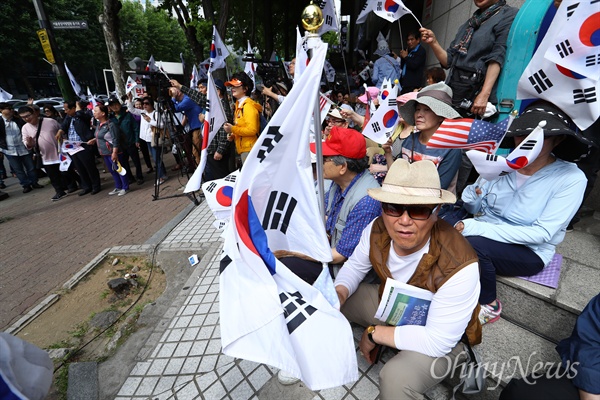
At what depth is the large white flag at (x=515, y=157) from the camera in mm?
1666

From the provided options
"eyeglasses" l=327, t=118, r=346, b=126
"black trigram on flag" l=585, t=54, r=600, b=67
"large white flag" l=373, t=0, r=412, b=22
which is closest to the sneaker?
"black trigram on flag" l=585, t=54, r=600, b=67

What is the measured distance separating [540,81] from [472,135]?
62 centimetres

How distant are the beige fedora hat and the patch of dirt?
115 inches

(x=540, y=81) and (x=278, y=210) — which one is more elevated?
(x=540, y=81)

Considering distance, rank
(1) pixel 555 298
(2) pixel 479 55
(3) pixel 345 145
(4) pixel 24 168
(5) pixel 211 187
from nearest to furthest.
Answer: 1. (1) pixel 555 298
2. (3) pixel 345 145
3. (5) pixel 211 187
4. (2) pixel 479 55
5. (4) pixel 24 168

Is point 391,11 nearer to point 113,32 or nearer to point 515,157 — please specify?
point 515,157

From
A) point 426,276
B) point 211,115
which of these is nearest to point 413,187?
point 426,276

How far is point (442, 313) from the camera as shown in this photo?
61.4 inches

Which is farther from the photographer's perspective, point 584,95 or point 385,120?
point 385,120

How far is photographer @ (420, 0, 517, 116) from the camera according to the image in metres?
2.83

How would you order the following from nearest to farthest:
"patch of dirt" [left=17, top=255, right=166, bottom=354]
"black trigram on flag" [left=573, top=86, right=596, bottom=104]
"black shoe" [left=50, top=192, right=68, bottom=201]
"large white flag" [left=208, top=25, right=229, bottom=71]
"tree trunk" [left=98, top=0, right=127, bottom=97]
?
"black trigram on flag" [left=573, top=86, right=596, bottom=104] → "patch of dirt" [left=17, top=255, right=166, bottom=354] → "large white flag" [left=208, top=25, right=229, bottom=71] → "black shoe" [left=50, top=192, right=68, bottom=201] → "tree trunk" [left=98, top=0, right=127, bottom=97]

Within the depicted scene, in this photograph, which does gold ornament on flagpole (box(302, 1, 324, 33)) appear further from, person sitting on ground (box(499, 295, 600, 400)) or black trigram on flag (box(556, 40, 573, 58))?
person sitting on ground (box(499, 295, 600, 400))

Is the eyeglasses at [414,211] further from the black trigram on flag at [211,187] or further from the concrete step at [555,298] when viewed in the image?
the black trigram on flag at [211,187]

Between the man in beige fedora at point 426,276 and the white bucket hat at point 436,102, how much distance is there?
3.79 feet
